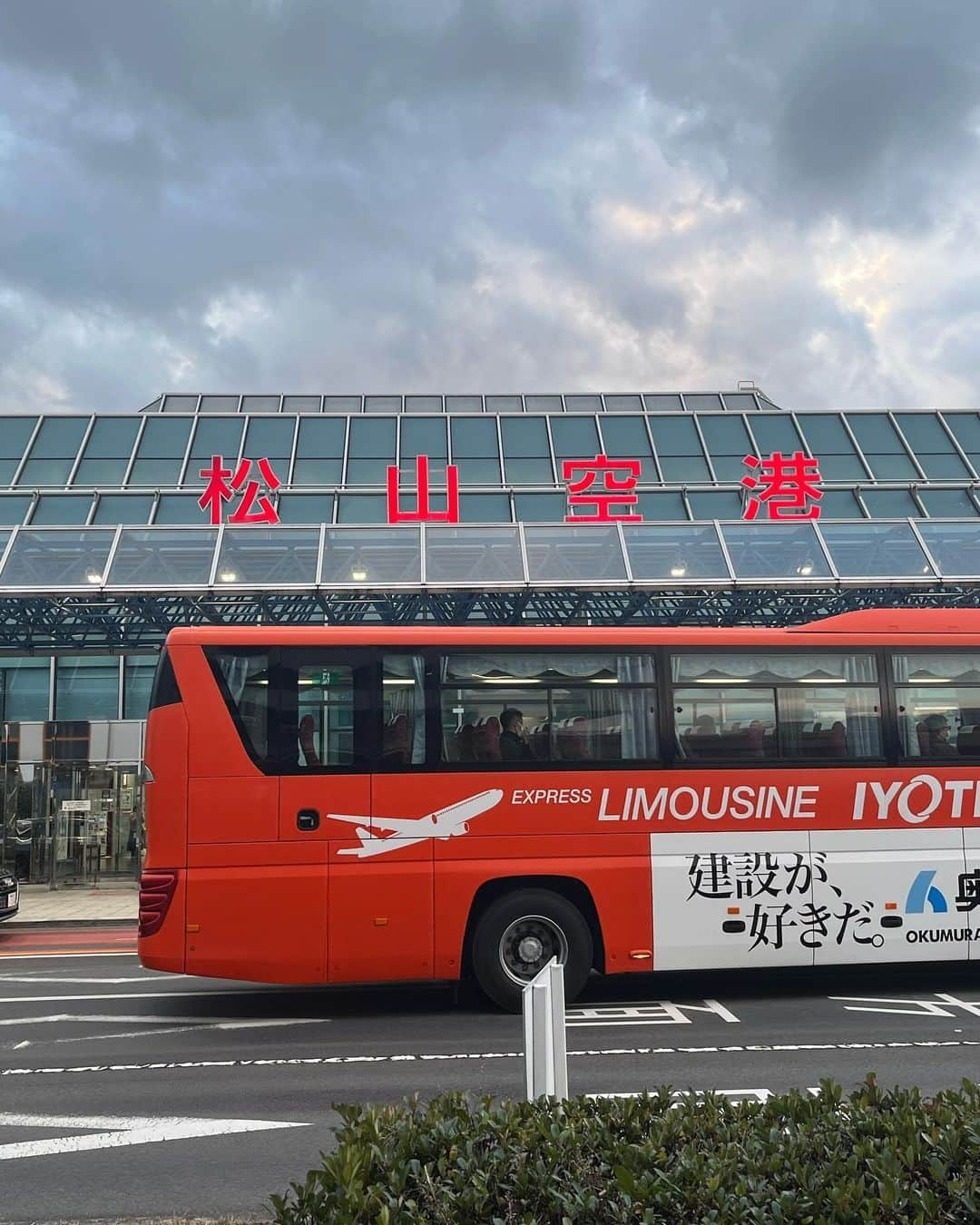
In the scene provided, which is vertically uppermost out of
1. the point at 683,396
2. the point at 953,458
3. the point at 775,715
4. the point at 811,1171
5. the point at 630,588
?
the point at 683,396

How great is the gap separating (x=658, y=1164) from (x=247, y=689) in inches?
270

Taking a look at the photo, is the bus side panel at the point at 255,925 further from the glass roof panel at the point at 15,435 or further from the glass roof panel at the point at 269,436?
the glass roof panel at the point at 15,435

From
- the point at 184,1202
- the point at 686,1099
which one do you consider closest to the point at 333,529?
the point at 184,1202

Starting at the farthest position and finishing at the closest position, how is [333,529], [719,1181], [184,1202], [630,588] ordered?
[333,529] → [630,588] → [184,1202] → [719,1181]

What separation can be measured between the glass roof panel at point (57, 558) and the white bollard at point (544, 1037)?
14.9 m

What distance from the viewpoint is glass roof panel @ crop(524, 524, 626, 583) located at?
18000mm

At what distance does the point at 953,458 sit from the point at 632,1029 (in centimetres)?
2577

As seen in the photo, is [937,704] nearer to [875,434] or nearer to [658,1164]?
[658,1164]

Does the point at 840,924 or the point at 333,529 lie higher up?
the point at 333,529

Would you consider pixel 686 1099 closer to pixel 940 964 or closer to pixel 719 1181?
pixel 719 1181

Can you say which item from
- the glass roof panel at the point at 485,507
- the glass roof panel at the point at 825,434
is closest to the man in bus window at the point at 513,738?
the glass roof panel at the point at 485,507

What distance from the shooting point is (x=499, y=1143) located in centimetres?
363

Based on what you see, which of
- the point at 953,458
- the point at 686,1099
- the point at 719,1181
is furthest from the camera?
the point at 953,458

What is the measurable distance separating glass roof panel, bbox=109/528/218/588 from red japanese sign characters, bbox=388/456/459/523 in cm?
425
